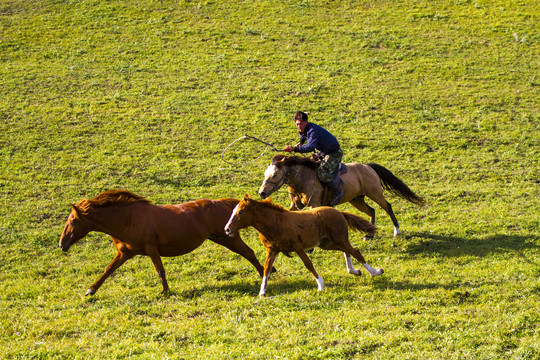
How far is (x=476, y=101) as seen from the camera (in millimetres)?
25703

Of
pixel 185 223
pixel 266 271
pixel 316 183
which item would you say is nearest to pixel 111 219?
pixel 185 223

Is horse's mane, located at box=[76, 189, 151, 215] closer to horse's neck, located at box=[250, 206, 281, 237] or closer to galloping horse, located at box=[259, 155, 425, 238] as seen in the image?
horse's neck, located at box=[250, 206, 281, 237]

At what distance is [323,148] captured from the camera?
12.8 m

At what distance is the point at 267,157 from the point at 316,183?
832 centimetres

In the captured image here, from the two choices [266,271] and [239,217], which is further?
[266,271]

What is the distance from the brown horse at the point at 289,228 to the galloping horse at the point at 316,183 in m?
1.80

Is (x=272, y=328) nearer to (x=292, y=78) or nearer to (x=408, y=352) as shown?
(x=408, y=352)

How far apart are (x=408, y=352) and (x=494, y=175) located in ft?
42.4

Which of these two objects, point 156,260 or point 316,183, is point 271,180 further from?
point 156,260

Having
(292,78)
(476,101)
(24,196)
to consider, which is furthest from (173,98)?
(476,101)

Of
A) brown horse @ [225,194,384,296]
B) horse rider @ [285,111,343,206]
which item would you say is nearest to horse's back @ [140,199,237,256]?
brown horse @ [225,194,384,296]

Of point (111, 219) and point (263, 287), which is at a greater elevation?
point (111, 219)

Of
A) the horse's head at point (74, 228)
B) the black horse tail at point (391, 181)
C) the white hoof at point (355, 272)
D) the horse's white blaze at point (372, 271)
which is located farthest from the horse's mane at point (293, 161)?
the horse's head at point (74, 228)

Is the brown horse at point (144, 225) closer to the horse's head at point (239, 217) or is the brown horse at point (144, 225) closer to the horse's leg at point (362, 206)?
the horse's head at point (239, 217)
